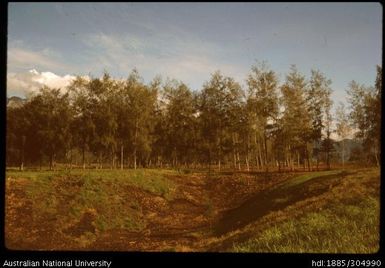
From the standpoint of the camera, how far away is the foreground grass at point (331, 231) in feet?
40.8

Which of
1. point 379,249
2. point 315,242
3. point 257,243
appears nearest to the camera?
point 379,249

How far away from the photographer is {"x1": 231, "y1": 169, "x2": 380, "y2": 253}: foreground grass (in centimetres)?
1245

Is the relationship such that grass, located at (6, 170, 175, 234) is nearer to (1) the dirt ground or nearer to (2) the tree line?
(1) the dirt ground

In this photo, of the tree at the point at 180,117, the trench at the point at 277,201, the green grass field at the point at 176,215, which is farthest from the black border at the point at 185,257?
the tree at the point at 180,117

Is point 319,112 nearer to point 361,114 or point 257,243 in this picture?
point 361,114

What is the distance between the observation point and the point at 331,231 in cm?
1404

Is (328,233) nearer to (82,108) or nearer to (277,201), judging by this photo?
(277,201)

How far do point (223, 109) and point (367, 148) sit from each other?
25066 millimetres

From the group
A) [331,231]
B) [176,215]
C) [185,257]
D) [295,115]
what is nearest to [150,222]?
[176,215]

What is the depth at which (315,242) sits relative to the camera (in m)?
13.2

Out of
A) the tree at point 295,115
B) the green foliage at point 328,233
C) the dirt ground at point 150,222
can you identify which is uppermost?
the tree at point 295,115

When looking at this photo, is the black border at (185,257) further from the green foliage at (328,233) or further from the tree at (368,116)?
the tree at (368,116)

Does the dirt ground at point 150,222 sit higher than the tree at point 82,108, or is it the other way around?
the tree at point 82,108

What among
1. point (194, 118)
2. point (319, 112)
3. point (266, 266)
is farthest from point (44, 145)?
point (266, 266)
